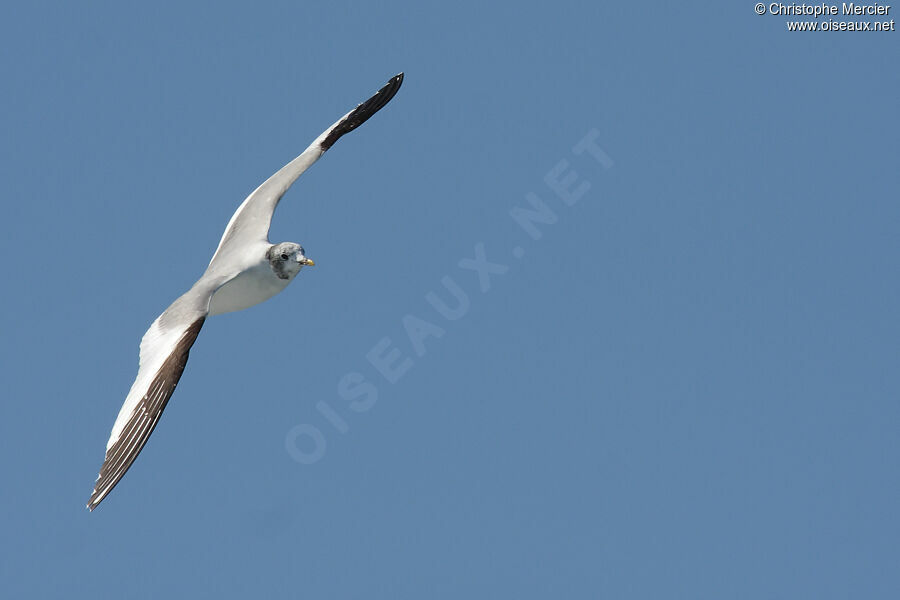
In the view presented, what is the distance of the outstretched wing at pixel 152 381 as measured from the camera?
16.8 m

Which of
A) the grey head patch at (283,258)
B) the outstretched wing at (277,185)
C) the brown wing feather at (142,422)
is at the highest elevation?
the outstretched wing at (277,185)

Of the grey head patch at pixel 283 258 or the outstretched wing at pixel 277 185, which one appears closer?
the grey head patch at pixel 283 258

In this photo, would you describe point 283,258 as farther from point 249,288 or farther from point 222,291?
point 222,291

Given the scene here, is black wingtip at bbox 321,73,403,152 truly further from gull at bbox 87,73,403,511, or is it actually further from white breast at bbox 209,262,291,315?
white breast at bbox 209,262,291,315

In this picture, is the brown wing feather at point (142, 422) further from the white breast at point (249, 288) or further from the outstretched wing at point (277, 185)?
the outstretched wing at point (277, 185)

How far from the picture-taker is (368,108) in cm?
2447

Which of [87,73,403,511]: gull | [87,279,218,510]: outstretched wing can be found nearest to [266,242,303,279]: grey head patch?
[87,73,403,511]: gull

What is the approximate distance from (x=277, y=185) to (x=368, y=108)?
2913 mm

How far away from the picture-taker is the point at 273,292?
2033 cm

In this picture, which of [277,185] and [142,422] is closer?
[142,422]

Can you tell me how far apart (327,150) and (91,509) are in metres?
9.11

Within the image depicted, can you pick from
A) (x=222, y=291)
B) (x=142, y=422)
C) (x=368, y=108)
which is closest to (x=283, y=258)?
(x=222, y=291)

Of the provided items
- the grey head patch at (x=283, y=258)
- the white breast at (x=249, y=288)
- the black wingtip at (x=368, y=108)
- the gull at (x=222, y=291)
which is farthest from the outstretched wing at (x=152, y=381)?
the black wingtip at (x=368, y=108)

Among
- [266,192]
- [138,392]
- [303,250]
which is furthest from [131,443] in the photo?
[266,192]
